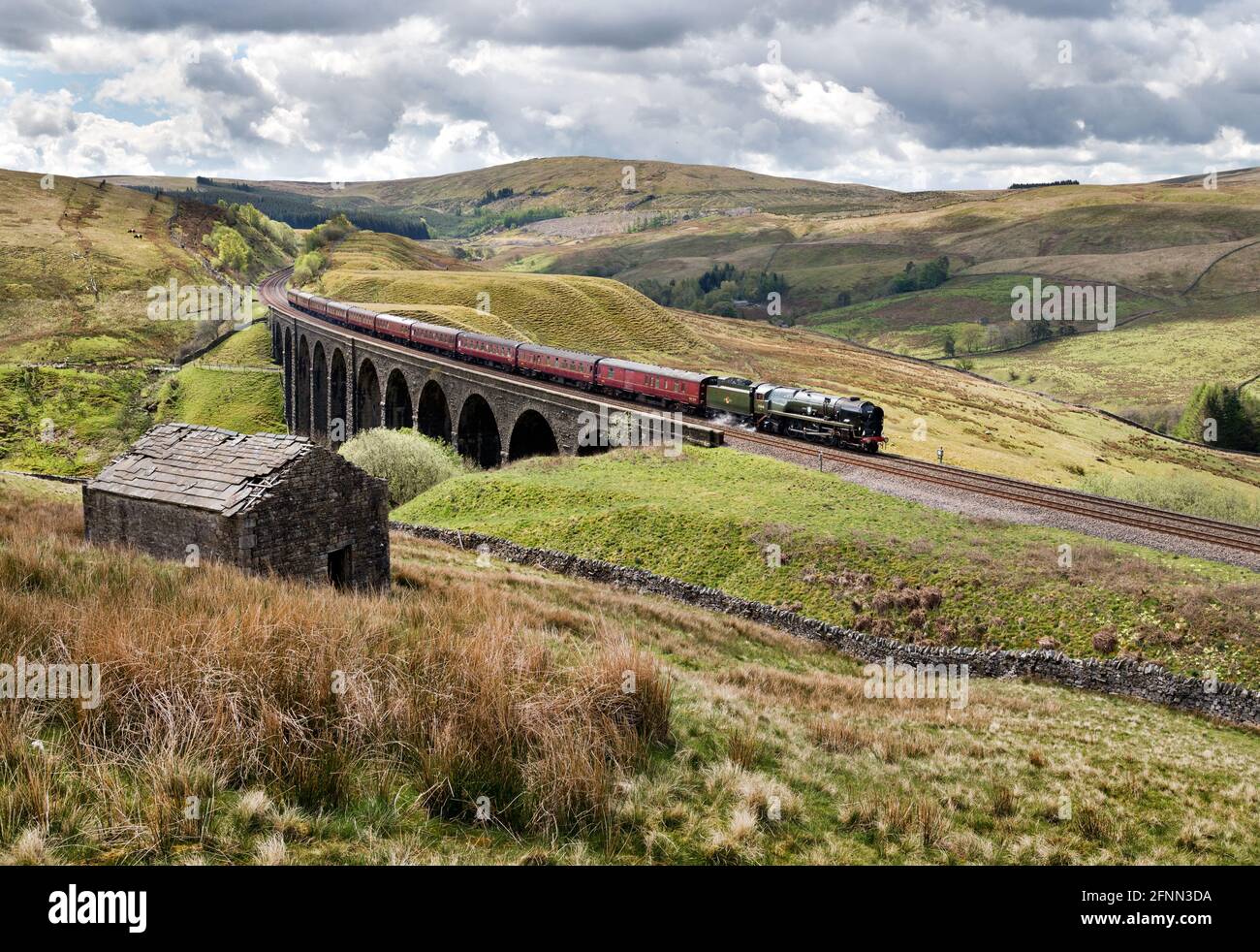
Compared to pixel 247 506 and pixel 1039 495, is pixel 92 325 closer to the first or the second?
pixel 247 506

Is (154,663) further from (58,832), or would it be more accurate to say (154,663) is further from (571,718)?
(571,718)

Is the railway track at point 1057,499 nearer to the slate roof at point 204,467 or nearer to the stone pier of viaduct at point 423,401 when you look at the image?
the stone pier of viaduct at point 423,401

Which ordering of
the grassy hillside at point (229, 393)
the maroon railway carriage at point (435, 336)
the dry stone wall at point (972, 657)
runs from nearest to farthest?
the dry stone wall at point (972, 657)
the maroon railway carriage at point (435, 336)
the grassy hillside at point (229, 393)

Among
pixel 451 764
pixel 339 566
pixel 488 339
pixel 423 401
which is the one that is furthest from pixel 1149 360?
pixel 451 764

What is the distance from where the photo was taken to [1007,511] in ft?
98.5

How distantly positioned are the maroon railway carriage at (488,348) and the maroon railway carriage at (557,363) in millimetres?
1007

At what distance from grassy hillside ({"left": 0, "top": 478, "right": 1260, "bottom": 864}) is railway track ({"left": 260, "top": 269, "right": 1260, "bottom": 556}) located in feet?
56.4

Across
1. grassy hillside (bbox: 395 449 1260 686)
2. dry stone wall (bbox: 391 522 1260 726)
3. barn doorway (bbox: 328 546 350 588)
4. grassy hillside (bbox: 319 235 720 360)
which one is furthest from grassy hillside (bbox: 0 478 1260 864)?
grassy hillside (bbox: 319 235 720 360)

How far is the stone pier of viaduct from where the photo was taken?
45.7 m

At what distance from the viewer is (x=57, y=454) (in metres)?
65.1

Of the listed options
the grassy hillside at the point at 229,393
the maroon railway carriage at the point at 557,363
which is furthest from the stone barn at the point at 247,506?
the grassy hillside at the point at 229,393

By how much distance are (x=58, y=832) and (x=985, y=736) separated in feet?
43.8

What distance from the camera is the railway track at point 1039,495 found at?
27641 millimetres

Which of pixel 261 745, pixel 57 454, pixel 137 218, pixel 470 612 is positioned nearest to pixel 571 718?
pixel 261 745
